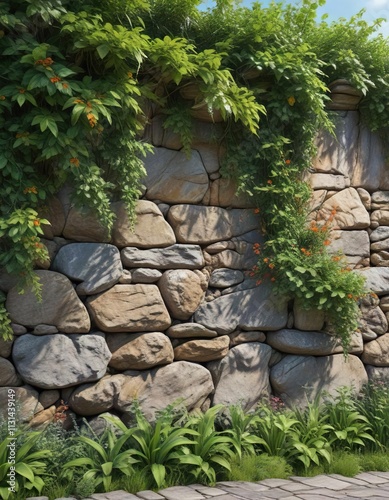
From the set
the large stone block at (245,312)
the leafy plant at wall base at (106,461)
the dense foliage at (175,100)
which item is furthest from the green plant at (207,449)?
the dense foliage at (175,100)

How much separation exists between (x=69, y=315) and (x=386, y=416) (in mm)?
2792

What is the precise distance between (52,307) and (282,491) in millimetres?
2047

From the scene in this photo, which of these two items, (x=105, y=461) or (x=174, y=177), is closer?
(x=105, y=461)

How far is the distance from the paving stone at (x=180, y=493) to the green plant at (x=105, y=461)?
0.29 m

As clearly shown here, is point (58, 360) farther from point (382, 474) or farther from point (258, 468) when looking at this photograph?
point (382, 474)

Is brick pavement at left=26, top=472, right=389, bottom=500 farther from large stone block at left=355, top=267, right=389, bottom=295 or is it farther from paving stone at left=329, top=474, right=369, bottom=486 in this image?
large stone block at left=355, top=267, right=389, bottom=295

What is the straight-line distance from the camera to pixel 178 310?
15.7ft

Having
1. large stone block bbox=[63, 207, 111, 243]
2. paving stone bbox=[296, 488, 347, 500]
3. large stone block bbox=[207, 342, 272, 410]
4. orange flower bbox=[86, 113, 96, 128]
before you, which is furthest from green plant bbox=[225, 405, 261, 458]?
orange flower bbox=[86, 113, 96, 128]

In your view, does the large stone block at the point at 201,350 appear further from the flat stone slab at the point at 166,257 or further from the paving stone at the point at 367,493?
the paving stone at the point at 367,493

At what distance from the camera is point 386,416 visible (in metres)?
5.09

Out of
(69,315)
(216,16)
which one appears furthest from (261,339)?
(216,16)

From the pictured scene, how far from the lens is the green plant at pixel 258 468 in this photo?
4238 millimetres

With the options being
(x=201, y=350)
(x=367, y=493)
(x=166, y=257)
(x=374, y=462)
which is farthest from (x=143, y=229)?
(x=374, y=462)

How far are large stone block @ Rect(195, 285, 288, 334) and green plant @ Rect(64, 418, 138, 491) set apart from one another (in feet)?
3.78
